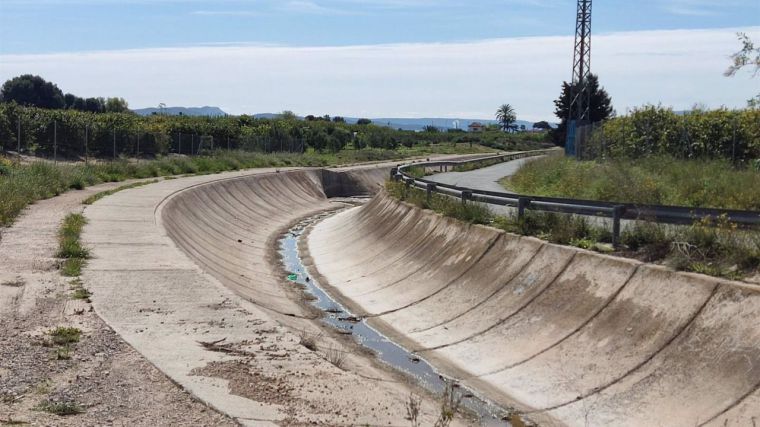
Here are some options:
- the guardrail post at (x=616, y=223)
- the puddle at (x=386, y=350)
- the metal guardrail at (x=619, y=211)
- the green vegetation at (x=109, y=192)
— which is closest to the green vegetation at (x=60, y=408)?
the puddle at (x=386, y=350)

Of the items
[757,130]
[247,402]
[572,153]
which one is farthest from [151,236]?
[572,153]

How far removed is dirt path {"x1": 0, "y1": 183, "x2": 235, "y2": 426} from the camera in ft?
26.3

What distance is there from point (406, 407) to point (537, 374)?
4.50m

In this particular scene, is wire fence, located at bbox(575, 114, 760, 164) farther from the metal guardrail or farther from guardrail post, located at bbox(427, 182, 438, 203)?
the metal guardrail

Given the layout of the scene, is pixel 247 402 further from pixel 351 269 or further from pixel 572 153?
pixel 572 153

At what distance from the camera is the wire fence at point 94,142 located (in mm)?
46219

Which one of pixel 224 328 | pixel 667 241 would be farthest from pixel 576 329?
pixel 224 328

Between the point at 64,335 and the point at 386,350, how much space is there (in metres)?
6.48

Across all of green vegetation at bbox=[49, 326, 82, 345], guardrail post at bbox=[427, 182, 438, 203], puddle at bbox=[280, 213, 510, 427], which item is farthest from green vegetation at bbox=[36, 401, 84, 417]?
guardrail post at bbox=[427, 182, 438, 203]

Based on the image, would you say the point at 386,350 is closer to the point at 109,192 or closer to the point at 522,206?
the point at 522,206

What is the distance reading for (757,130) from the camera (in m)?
28.5

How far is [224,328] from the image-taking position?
39.3 ft

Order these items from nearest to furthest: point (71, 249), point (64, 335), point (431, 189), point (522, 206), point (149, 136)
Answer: point (64, 335) → point (71, 249) → point (522, 206) → point (431, 189) → point (149, 136)

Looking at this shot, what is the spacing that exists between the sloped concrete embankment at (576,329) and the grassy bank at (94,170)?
34.9 ft
